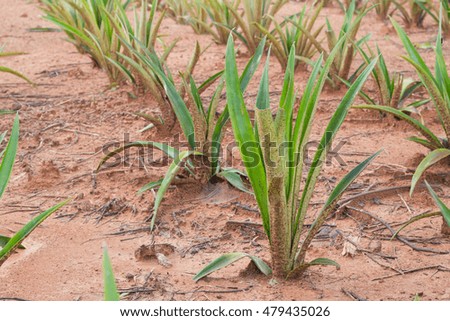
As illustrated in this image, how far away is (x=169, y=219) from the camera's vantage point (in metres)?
2.17

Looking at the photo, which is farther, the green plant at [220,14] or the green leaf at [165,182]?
the green plant at [220,14]

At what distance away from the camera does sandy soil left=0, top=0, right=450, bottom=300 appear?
5.75 ft

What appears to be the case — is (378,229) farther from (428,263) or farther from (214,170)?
(214,170)

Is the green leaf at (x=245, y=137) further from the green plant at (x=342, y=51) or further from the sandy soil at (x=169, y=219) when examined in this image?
the green plant at (x=342, y=51)

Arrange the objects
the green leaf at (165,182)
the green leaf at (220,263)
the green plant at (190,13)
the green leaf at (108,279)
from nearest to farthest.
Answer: the green leaf at (108,279)
the green leaf at (220,263)
the green leaf at (165,182)
the green plant at (190,13)

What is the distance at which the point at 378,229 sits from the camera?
2041mm

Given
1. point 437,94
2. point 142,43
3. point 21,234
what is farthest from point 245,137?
point 142,43

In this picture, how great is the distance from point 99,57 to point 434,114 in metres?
1.57

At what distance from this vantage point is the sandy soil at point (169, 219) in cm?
175

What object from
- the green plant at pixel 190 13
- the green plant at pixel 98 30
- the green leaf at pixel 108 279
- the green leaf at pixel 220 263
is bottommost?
the green plant at pixel 190 13

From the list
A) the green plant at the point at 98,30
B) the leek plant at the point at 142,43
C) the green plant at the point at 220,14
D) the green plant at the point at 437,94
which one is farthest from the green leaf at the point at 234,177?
the green plant at the point at 220,14

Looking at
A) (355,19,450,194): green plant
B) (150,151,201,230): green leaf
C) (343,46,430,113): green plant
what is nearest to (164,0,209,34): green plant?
(343,46,430,113): green plant

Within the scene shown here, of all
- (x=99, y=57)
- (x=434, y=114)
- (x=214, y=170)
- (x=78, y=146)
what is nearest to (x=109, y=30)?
(x=99, y=57)

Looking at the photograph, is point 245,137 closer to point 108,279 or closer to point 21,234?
point 21,234
